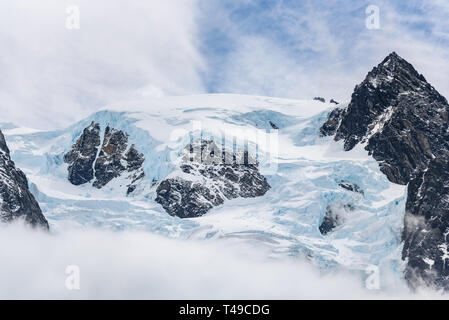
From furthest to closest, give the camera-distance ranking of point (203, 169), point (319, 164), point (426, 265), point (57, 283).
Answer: point (203, 169)
point (319, 164)
point (426, 265)
point (57, 283)

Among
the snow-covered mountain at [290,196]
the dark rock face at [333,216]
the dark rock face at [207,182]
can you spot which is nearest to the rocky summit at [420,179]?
the snow-covered mountain at [290,196]

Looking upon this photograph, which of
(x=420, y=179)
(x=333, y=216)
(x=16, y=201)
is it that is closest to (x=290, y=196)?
(x=333, y=216)

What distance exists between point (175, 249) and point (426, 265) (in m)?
55.6

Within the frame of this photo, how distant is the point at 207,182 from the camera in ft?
602

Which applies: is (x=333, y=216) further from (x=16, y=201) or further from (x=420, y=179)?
(x=16, y=201)

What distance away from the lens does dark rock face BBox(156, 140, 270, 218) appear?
580 feet

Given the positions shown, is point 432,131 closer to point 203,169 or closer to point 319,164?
point 319,164

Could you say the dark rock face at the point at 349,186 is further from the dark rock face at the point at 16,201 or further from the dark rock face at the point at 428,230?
the dark rock face at the point at 16,201

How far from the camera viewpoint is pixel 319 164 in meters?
176

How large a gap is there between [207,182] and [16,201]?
51.1 meters

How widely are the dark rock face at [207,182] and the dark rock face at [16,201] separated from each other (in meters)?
32.0

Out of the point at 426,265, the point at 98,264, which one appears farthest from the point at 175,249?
the point at 426,265

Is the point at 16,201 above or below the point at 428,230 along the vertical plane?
above
